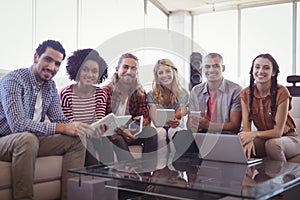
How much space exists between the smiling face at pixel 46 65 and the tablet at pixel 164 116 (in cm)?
90

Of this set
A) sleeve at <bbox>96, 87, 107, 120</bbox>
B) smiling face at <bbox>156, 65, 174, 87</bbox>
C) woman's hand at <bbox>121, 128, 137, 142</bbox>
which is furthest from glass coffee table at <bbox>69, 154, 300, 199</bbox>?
smiling face at <bbox>156, 65, 174, 87</bbox>

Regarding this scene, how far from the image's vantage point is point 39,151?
7.30 feet

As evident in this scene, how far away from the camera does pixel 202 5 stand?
6230mm

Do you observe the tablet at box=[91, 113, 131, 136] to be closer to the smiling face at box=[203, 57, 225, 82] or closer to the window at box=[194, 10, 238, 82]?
the smiling face at box=[203, 57, 225, 82]

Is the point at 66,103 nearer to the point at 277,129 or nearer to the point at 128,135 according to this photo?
the point at 128,135

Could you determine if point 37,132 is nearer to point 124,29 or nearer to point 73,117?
point 73,117

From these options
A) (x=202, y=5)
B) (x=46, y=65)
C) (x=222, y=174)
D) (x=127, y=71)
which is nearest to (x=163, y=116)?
(x=127, y=71)

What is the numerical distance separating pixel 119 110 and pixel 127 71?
1.02 ft

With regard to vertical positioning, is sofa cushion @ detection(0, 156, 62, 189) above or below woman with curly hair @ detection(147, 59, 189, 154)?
below

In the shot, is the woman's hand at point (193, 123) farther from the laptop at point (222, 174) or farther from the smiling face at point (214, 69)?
the laptop at point (222, 174)

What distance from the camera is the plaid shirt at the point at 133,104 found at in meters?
2.80

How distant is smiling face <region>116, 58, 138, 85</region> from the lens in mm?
2863

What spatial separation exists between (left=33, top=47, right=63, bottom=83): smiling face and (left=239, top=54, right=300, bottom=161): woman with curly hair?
1334mm

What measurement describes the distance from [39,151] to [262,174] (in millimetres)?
1309
